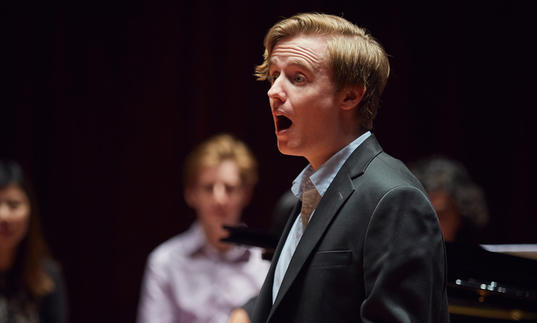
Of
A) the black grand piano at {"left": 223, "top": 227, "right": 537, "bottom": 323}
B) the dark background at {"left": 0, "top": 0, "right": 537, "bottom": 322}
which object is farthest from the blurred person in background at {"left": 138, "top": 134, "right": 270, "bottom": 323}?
the black grand piano at {"left": 223, "top": 227, "right": 537, "bottom": 323}

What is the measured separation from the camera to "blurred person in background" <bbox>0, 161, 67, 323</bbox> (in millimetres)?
3574

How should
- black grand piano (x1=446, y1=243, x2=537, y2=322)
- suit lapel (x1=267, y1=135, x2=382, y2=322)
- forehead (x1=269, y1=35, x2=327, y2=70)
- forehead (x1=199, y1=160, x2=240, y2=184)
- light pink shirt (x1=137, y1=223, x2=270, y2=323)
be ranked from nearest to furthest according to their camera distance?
suit lapel (x1=267, y1=135, x2=382, y2=322)
forehead (x1=269, y1=35, x2=327, y2=70)
black grand piano (x1=446, y1=243, x2=537, y2=322)
light pink shirt (x1=137, y1=223, x2=270, y2=323)
forehead (x1=199, y1=160, x2=240, y2=184)

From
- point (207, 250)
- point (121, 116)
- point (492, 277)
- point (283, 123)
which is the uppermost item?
point (283, 123)

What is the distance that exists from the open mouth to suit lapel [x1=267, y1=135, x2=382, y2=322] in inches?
6.8

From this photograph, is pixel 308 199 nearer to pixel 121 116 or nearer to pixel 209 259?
pixel 209 259

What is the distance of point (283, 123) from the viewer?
156 cm

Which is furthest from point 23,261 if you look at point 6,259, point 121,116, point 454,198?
point 454,198

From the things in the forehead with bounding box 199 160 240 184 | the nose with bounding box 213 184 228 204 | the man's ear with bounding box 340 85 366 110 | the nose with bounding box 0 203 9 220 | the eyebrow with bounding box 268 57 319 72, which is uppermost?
the eyebrow with bounding box 268 57 319 72

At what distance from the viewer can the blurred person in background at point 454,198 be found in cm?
319

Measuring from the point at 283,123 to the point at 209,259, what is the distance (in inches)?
84.3

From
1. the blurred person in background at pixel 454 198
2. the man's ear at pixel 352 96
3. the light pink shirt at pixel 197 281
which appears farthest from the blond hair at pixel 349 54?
the light pink shirt at pixel 197 281

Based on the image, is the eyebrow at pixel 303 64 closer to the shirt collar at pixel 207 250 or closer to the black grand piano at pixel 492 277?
the black grand piano at pixel 492 277

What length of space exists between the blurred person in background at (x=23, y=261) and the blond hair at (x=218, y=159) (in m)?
0.92

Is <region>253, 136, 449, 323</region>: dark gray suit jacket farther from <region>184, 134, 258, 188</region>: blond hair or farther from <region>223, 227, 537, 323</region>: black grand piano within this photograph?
<region>184, 134, 258, 188</region>: blond hair
